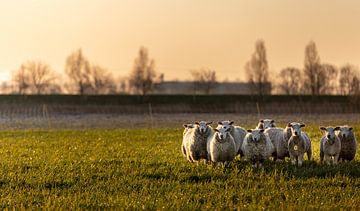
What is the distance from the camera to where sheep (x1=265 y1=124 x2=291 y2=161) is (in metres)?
15.9

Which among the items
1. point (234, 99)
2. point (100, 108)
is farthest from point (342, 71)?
point (100, 108)

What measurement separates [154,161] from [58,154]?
4048 millimetres

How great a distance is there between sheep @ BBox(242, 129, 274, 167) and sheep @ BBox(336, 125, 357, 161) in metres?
2.34

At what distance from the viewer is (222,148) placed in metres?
14.7

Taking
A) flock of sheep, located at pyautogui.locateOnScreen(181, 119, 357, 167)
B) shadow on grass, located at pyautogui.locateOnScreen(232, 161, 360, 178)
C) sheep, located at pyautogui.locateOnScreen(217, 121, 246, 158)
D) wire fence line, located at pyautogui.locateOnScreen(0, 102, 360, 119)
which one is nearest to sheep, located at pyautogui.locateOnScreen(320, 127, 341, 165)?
flock of sheep, located at pyautogui.locateOnScreen(181, 119, 357, 167)

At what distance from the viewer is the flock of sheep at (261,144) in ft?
48.5

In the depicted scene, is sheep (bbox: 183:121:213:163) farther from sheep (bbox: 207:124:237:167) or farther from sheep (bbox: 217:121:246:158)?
sheep (bbox: 207:124:237:167)

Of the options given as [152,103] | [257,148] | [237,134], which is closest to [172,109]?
[152,103]

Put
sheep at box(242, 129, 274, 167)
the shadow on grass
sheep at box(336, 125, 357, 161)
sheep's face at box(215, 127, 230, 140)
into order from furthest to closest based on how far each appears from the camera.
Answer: sheep at box(336, 125, 357, 161), sheep's face at box(215, 127, 230, 140), sheep at box(242, 129, 274, 167), the shadow on grass

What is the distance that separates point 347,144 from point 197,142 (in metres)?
4.44

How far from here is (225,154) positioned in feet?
48.4

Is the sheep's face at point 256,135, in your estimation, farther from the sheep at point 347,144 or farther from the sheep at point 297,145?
the sheep at point 347,144

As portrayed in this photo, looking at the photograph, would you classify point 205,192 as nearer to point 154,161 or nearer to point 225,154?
point 225,154

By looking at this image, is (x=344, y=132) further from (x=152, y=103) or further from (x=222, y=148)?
(x=152, y=103)
